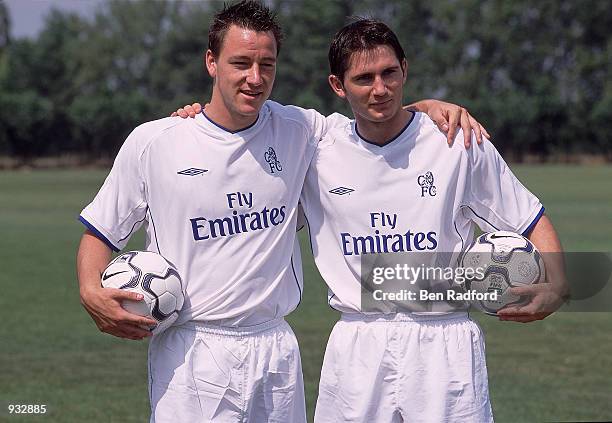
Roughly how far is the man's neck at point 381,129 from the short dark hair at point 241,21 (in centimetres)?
50

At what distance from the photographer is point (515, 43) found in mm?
67562

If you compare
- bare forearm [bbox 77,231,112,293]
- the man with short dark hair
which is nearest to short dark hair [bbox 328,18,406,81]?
the man with short dark hair

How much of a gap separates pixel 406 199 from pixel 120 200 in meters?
1.20

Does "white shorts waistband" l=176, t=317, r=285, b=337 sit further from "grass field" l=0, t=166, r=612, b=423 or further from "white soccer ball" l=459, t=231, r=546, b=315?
"grass field" l=0, t=166, r=612, b=423

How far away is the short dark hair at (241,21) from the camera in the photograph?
4043 mm

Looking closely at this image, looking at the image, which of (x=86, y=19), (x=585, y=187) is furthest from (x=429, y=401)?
(x=86, y=19)

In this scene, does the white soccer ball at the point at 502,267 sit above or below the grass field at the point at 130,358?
above

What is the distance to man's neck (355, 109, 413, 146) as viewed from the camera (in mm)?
4191

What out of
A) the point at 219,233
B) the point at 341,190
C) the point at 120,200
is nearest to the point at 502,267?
the point at 341,190

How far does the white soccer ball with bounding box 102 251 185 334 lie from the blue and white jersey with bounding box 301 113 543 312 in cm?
68

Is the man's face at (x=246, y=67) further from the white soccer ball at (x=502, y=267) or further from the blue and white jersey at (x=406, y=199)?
the white soccer ball at (x=502, y=267)

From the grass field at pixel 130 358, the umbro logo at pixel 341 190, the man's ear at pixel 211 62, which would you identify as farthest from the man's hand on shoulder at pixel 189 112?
the grass field at pixel 130 358

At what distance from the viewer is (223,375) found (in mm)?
4059

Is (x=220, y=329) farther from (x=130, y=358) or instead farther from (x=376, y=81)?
(x=130, y=358)
